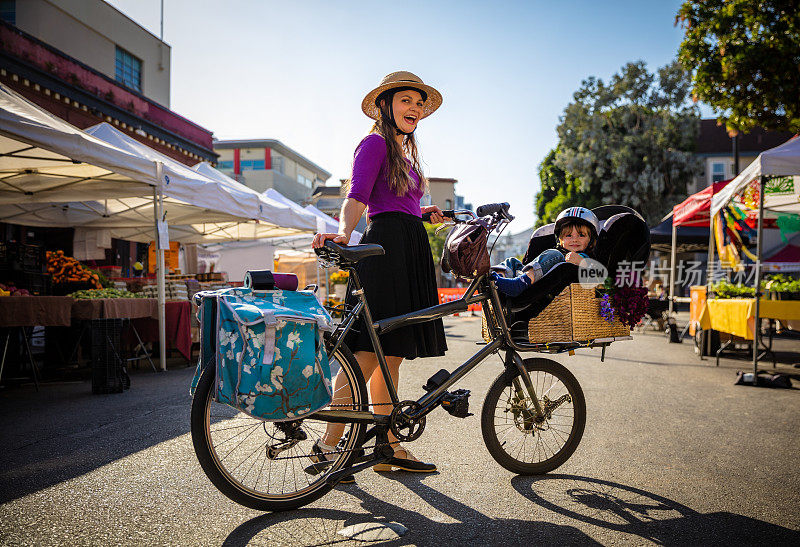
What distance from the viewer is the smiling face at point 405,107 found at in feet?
10.7

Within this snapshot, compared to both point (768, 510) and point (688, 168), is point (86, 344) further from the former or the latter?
point (688, 168)

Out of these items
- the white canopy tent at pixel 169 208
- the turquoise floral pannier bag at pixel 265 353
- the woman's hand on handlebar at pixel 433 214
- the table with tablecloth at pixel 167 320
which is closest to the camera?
the turquoise floral pannier bag at pixel 265 353

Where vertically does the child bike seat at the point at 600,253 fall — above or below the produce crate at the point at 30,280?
above

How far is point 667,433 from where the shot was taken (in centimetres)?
420

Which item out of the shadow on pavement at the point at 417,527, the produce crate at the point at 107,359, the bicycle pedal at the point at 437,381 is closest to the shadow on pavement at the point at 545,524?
the shadow on pavement at the point at 417,527

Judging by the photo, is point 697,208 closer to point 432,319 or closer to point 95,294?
point 432,319

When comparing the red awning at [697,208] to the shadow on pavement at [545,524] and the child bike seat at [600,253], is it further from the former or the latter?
the shadow on pavement at [545,524]

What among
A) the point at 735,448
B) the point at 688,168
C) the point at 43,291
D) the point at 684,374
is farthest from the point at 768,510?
the point at 688,168

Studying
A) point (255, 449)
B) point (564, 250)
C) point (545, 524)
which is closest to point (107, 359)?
point (255, 449)

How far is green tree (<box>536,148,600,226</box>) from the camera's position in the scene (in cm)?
3297

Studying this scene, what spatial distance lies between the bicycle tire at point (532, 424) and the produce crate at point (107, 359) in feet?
14.8

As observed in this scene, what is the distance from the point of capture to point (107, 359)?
19.3ft

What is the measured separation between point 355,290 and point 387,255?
40cm

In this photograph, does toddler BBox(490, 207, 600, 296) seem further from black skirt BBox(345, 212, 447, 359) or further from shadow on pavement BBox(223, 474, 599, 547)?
shadow on pavement BBox(223, 474, 599, 547)
